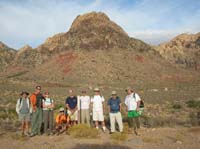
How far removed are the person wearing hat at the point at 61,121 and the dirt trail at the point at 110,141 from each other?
0.70 m

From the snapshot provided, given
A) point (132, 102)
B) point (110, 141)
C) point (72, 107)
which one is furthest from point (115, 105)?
point (72, 107)

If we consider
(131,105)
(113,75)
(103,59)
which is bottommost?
(131,105)

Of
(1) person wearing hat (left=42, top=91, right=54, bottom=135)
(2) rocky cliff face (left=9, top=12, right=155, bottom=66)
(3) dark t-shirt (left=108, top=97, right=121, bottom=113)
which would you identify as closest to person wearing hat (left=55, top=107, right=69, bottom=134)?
(1) person wearing hat (left=42, top=91, right=54, bottom=135)

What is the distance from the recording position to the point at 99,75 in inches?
2361

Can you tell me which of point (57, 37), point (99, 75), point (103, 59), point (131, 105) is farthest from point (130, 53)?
point (131, 105)

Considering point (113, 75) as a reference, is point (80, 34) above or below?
above

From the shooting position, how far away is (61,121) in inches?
444

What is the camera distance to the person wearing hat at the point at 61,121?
36.8ft

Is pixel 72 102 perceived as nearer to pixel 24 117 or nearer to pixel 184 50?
pixel 24 117

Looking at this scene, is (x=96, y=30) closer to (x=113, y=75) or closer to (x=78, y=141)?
(x=113, y=75)

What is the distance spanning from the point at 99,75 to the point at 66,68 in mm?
8420

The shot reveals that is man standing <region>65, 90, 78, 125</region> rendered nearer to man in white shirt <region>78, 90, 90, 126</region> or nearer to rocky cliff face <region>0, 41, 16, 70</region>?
man in white shirt <region>78, 90, 90, 126</region>

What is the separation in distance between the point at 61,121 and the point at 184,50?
101 meters

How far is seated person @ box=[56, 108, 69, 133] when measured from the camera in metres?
11.2
